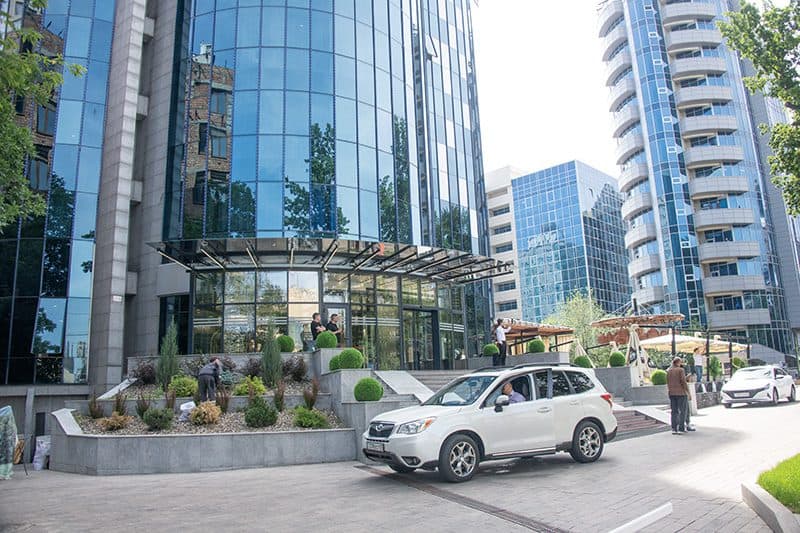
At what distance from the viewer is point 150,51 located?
2944cm

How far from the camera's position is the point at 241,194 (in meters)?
21.6

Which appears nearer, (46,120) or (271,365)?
(271,365)

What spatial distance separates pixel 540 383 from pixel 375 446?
326 centimetres

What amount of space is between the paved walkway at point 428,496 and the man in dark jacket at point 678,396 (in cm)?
167

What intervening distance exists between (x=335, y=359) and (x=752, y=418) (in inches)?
497

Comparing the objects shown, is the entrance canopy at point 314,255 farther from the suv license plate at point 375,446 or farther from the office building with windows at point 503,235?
the office building with windows at point 503,235

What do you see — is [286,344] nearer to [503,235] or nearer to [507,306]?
[507,306]

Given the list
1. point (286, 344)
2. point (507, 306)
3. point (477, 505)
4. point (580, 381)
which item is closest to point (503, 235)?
point (507, 306)

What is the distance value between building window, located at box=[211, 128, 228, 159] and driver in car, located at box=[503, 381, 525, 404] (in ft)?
51.3

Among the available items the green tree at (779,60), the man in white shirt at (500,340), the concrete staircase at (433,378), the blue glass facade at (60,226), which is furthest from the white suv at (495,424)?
the blue glass facade at (60,226)

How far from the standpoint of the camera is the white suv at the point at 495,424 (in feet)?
30.6

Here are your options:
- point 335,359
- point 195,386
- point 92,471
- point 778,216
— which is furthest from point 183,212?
point 778,216

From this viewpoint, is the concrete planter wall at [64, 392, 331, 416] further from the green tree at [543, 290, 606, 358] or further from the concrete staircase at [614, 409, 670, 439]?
the green tree at [543, 290, 606, 358]

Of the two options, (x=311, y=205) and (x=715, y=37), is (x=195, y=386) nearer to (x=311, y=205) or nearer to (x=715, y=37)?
(x=311, y=205)
